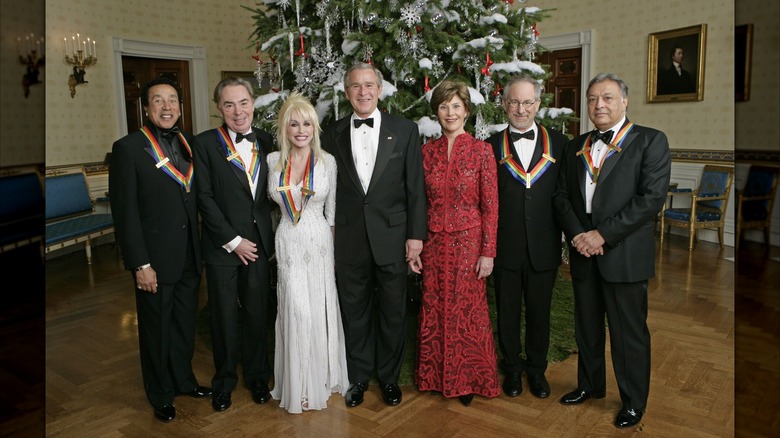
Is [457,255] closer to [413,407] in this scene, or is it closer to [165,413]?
[413,407]

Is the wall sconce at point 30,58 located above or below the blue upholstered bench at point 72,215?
above

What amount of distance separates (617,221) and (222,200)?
1907 mm

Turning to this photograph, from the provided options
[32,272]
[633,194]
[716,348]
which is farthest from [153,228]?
[716,348]

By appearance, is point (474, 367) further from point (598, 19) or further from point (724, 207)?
point (598, 19)

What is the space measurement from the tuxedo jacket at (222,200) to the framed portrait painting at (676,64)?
19.6 feet

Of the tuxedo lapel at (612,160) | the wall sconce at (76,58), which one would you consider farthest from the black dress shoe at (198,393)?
the wall sconce at (76,58)

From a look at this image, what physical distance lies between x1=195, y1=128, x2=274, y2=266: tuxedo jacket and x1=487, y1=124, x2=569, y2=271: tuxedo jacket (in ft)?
4.10

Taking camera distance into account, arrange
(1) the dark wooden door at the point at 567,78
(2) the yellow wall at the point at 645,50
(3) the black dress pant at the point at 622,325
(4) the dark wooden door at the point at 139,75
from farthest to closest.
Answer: (1) the dark wooden door at the point at 567,78 < (4) the dark wooden door at the point at 139,75 < (2) the yellow wall at the point at 645,50 < (3) the black dress pant at the point at 622,325

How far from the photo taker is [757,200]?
1.32ft

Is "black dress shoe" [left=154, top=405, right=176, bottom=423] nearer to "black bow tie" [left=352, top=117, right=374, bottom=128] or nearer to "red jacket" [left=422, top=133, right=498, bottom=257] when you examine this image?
"red jacket" [left=422, top=133, right=498, bottom=257]

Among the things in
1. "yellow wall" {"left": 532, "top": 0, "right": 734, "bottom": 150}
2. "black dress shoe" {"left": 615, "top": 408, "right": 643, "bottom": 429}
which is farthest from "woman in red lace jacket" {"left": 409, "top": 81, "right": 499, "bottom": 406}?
"yellow wall" {"left": 532, "top": 0, "right": 734, "bottom": 150}

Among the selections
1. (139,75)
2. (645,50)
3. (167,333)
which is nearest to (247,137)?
(167,333)

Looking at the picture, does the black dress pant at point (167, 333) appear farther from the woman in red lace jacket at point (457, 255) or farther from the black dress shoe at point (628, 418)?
the black dress shoe at point (628, 418)

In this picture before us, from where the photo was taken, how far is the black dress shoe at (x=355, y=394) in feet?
9.77
